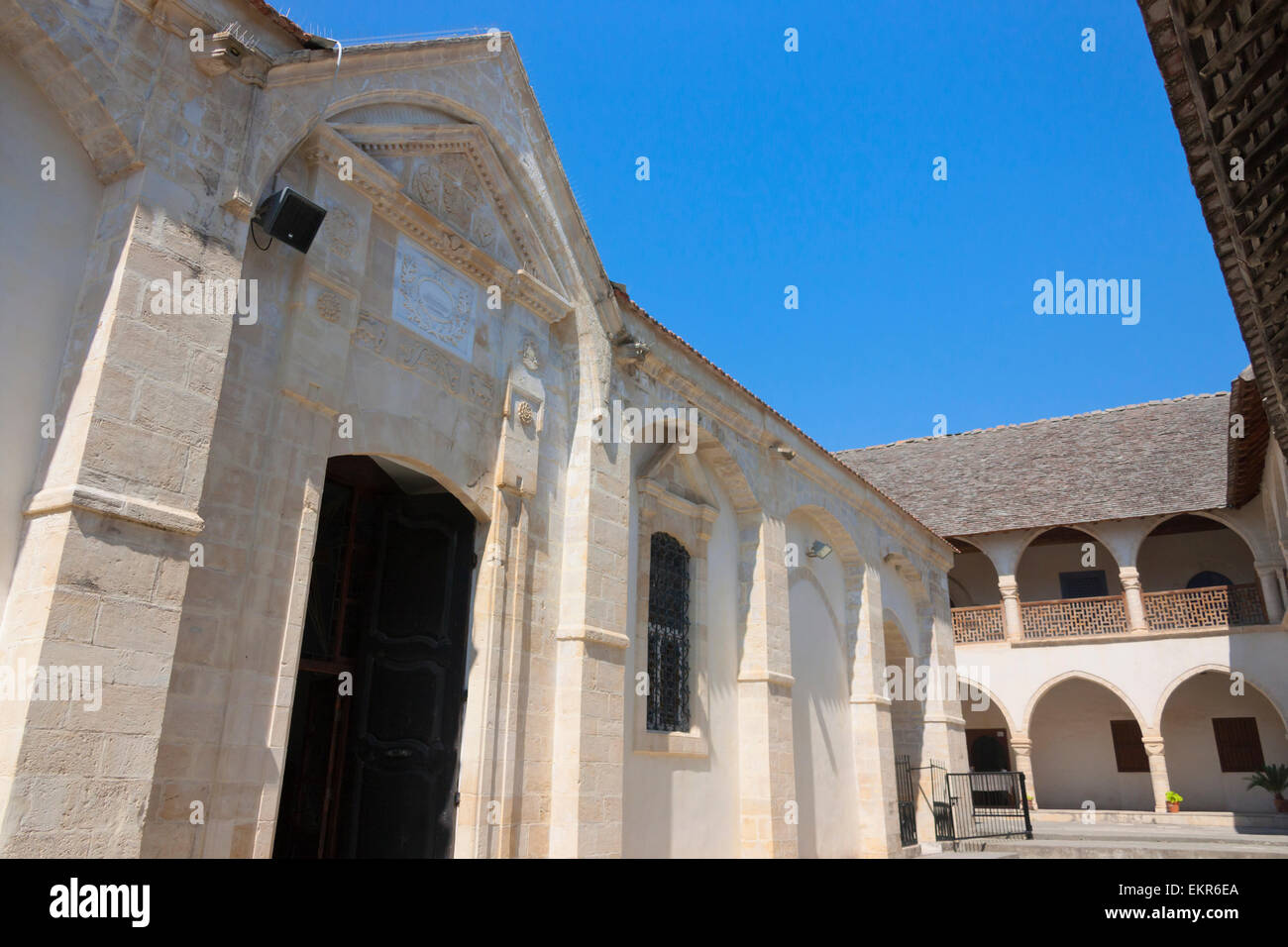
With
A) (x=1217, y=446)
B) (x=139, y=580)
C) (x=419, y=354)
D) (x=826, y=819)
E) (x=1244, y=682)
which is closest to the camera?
(x=139, y=580)

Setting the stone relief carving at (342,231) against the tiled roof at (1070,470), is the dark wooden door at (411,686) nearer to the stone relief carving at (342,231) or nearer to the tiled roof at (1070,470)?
the stone relief carving at (342,231)

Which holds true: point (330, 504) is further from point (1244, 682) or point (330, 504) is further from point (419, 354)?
point (1244, 682)

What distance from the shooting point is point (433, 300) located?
22.8 feet

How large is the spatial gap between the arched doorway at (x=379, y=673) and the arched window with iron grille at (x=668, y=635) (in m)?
2.57

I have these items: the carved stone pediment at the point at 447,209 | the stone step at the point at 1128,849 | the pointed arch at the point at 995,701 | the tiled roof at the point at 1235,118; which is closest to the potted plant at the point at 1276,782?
the pointed arch at the point at 995,701

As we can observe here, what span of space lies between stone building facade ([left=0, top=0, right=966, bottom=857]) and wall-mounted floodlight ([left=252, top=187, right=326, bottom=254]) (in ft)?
0.43

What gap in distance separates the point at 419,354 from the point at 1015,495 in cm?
2095

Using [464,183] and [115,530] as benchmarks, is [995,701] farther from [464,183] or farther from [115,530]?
[115,530]

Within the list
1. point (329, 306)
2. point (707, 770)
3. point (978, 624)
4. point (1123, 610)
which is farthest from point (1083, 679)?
point (329, 306)

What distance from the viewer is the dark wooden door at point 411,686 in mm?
6816

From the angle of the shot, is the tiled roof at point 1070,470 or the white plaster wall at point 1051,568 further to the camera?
the white plaster wall at point 1051,568

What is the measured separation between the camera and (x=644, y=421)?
945cm
